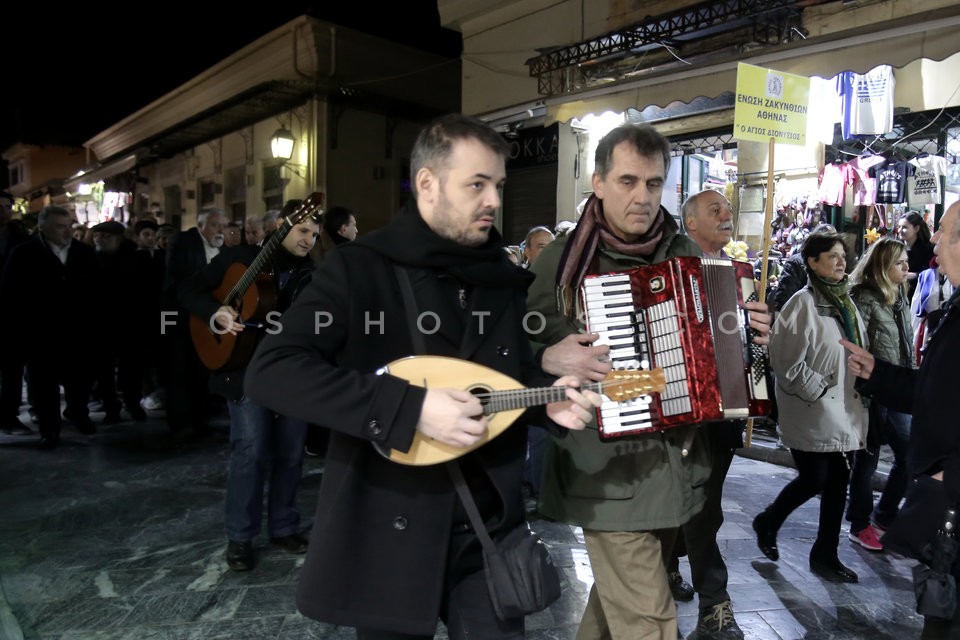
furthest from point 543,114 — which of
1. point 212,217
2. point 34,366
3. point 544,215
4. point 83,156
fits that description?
point 83,156

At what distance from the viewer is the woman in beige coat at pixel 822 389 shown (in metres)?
4.19

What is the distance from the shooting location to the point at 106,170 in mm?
22531

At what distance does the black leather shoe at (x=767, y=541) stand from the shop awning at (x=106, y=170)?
66.8ft

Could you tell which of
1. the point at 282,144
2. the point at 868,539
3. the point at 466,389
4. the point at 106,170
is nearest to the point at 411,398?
the point at 466,389

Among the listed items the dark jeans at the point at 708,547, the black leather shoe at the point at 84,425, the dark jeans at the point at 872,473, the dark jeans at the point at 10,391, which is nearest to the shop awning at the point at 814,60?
the dark jeans at the point at 872,473

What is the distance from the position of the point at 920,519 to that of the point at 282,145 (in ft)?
49.0

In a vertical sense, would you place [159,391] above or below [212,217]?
below

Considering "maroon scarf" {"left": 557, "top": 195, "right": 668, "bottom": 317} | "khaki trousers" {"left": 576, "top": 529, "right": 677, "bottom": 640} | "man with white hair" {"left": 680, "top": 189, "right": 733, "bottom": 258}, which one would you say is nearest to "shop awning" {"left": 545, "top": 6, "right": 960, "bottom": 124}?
"man with white hair" {"left": 680, "top": 189, "right": 733, "bottom": 258}

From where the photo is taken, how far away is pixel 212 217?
7.18 metres

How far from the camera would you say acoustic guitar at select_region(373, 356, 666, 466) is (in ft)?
5.61

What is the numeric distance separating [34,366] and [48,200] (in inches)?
1305

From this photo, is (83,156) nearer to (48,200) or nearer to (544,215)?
(48,200)

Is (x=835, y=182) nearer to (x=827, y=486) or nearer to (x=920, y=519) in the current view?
(x=827, y=486)

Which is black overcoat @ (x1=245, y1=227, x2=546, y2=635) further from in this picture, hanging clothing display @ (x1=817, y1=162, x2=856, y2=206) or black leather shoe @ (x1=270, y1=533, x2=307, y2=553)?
hanging clothing display @ (x1=817, y1=162, x2=856, y2=206)
